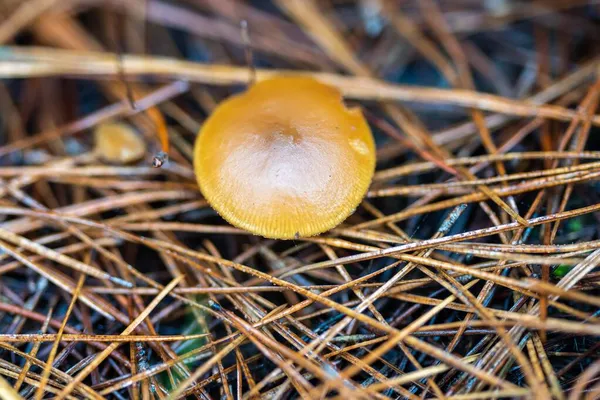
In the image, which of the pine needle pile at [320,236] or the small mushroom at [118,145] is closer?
the pine needle pile at [320,236]

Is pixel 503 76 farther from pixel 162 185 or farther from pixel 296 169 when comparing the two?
pixel 162 185

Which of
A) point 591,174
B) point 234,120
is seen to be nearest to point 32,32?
point 234,120

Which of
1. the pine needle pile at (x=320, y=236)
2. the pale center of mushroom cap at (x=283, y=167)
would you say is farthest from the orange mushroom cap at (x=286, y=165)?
the pine needle pile at (x=320, y=236)

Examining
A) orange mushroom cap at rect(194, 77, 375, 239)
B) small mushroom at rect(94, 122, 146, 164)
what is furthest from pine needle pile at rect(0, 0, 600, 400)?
orange mushroom cap at rect(194, 77, 375, 239)

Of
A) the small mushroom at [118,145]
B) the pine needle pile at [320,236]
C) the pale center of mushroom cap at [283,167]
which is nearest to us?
the pine needle pile at [320,236]

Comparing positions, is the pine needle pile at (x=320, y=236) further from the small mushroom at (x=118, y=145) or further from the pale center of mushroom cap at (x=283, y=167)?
the pale center of mushroom cap at (x=283, y=167)

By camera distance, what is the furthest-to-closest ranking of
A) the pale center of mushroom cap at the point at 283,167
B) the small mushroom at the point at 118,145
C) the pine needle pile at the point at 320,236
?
1. the small mushroom at the point at 118,145
2. the pale center of mushroom cap at the point at 283,167
3. the pine needle pile at the point at 320,236
